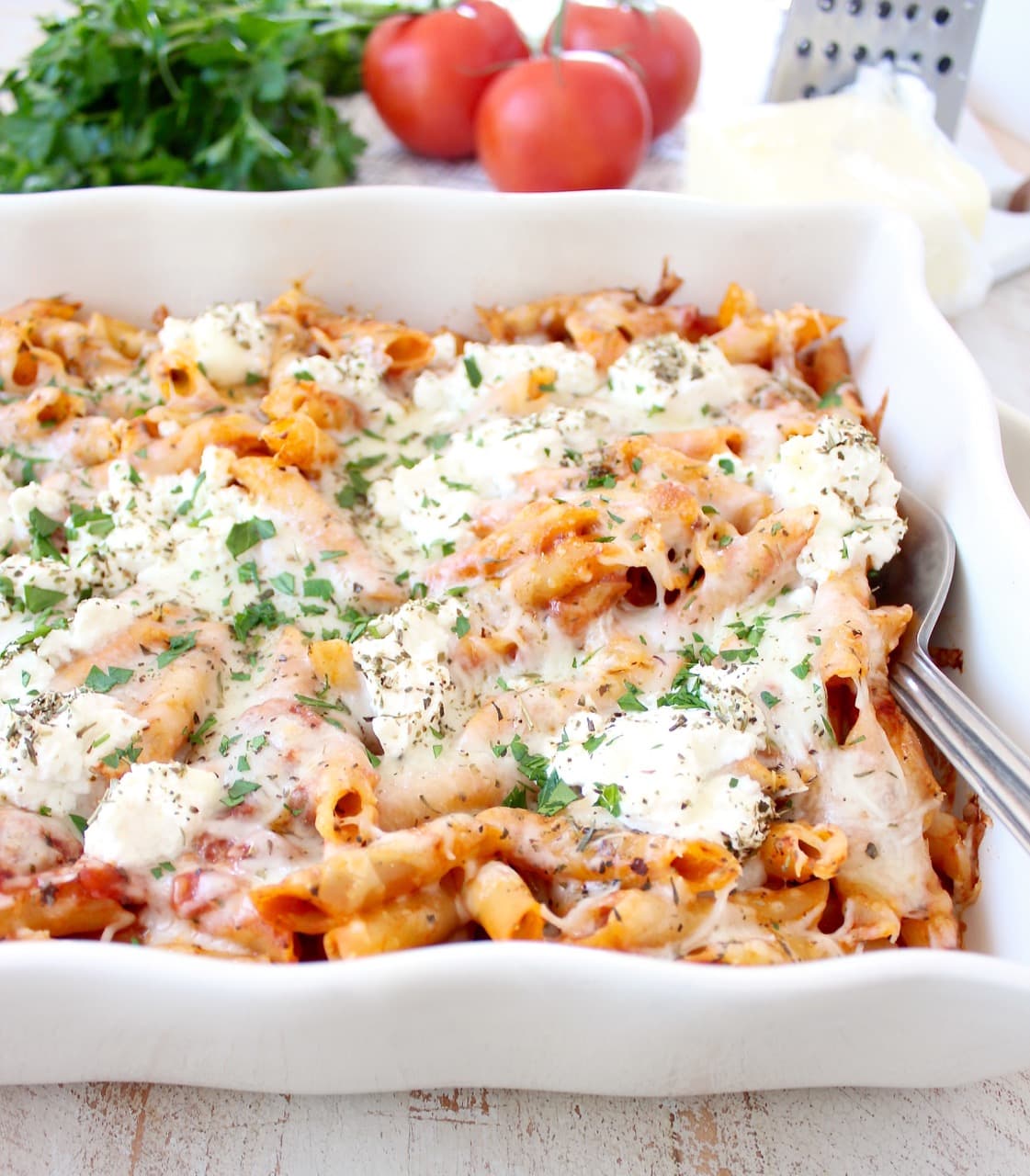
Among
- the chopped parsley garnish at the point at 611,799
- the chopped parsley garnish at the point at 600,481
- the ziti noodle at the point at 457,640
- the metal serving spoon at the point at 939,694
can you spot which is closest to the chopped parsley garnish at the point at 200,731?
the ziti noodle at the point at 457,640

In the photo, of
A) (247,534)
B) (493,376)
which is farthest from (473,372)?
(247,534)

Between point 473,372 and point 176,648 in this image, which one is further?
point 473,372

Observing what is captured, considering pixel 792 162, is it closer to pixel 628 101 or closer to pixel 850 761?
pixel 628 101

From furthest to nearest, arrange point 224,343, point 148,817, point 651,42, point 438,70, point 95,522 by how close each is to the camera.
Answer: point 651,42 → point 438,70 → point 224,343 → point 95,522 → point 148,817

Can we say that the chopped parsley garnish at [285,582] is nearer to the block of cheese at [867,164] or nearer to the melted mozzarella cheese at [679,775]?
the melted mozzarella cheese at [679,775]

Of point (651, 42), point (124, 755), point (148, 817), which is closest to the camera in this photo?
point (148, 817)

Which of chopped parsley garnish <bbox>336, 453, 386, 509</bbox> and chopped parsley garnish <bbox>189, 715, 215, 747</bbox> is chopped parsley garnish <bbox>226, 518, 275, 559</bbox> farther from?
chopped parsley garnish <bbox>189, 715, 215, 747</bbox>

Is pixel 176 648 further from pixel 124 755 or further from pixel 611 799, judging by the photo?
pixel 611 799

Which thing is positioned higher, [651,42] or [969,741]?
[651,42]
